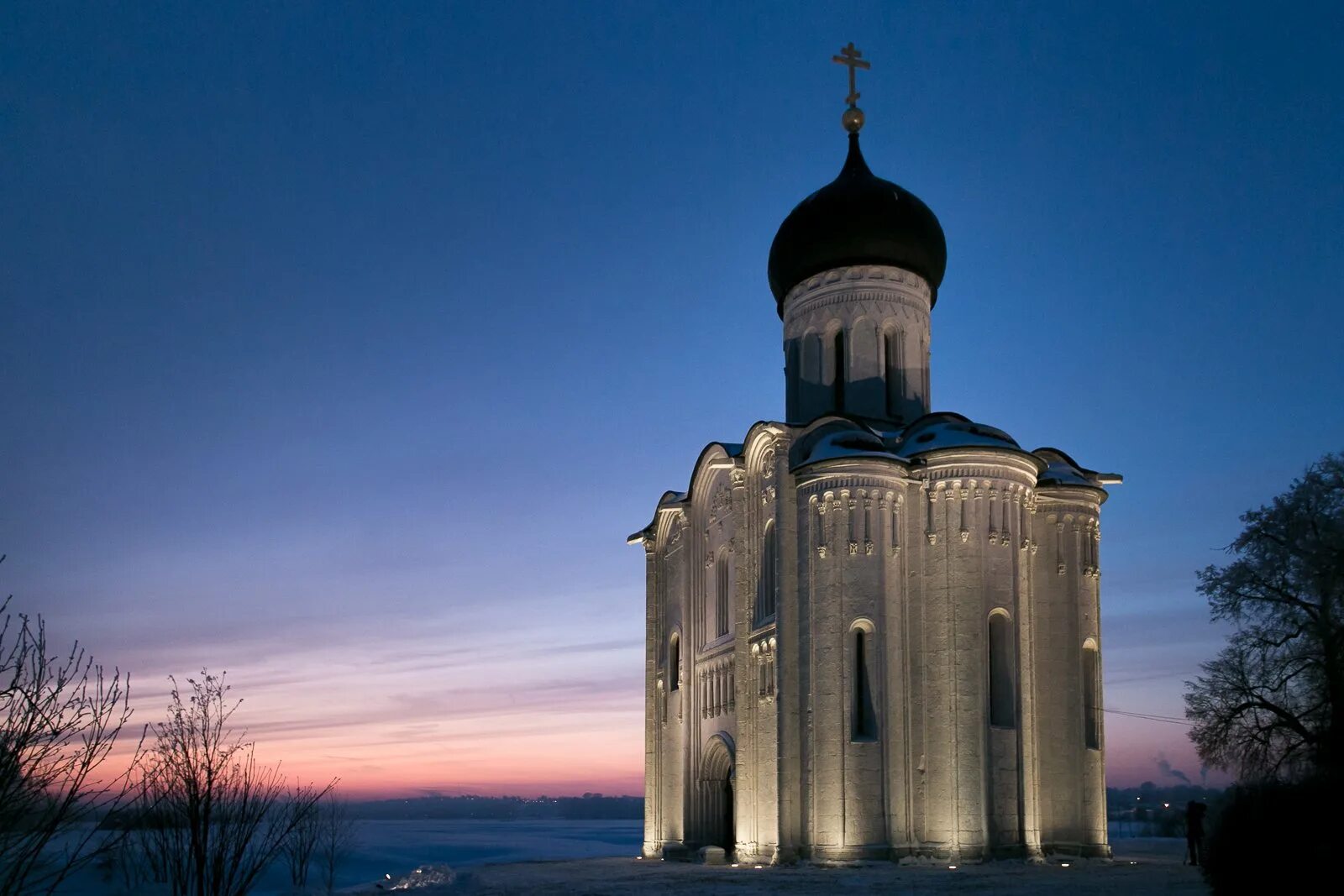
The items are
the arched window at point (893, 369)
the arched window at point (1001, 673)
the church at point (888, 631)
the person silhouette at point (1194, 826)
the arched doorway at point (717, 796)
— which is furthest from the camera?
the arched window at point (893, 369)

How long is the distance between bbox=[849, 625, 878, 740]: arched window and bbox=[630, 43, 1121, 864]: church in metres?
0.03

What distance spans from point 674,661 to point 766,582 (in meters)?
4.91

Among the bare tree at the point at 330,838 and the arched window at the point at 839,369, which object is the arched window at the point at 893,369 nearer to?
the arched window at the point at 839,369

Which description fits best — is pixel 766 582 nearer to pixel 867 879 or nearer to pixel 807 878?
pixel 807 878

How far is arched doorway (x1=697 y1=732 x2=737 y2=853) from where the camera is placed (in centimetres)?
2417

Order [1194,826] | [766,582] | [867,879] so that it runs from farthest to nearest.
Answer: [766,582]
[1194,826]
[867,879]

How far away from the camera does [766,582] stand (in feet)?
75.0

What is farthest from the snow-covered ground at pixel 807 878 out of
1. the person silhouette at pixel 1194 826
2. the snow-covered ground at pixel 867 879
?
the person silhouette at pixel 1194 826

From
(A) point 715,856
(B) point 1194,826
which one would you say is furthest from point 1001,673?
(A) point 715,856

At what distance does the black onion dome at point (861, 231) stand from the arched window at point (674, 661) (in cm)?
760

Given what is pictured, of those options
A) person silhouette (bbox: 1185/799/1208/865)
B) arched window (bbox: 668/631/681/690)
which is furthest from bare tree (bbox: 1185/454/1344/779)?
arched window (bbox: 668/631/681/690)

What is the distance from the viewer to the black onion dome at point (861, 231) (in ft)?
82.2

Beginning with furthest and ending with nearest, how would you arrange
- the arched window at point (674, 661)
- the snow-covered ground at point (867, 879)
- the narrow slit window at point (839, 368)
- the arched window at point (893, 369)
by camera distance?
the arched window at point (674, 661) → the narrow slit window at point (839, 368) → the arched window at point (893, 369) → the snow-covered ground at point (867, 879)

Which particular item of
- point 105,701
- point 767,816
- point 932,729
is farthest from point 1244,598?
point 105,701
